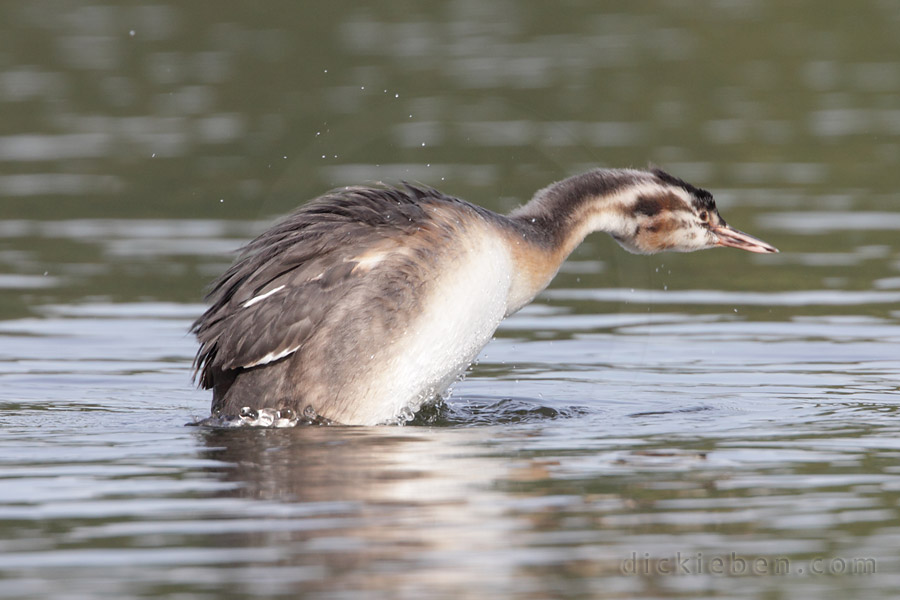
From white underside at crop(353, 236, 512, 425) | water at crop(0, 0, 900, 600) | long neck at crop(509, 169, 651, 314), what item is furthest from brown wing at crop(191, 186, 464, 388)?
long neck at crop(509, 169, 651, 314)

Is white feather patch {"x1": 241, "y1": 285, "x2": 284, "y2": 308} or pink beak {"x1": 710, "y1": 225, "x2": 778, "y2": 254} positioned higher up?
pink beak {"x1": 710, "y1": 225, "x2": 778, "y2": 254}

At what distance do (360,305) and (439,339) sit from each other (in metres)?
0.55

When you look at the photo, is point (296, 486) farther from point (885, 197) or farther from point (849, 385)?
point (885, 197)

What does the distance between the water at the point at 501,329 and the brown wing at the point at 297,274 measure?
0.57m

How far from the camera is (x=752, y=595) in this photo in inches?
285

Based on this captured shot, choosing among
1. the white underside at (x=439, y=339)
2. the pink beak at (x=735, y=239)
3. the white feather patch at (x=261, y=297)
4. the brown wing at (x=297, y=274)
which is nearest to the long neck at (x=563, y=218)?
the white underside at (x=439, y=339)

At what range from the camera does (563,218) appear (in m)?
11.6

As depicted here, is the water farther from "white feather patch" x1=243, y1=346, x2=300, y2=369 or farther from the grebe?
"white feather patch" x1=243, y1=346, x2=300, y2=369

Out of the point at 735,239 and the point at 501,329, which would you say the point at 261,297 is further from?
the point at 501,329

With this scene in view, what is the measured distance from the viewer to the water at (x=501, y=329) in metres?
7.86

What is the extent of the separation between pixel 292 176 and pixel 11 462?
11.5 m

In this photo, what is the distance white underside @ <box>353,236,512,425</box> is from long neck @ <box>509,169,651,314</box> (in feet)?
1.26

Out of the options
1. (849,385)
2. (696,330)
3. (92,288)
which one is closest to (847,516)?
(849,385)

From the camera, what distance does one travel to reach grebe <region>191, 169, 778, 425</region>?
10.6 meters
